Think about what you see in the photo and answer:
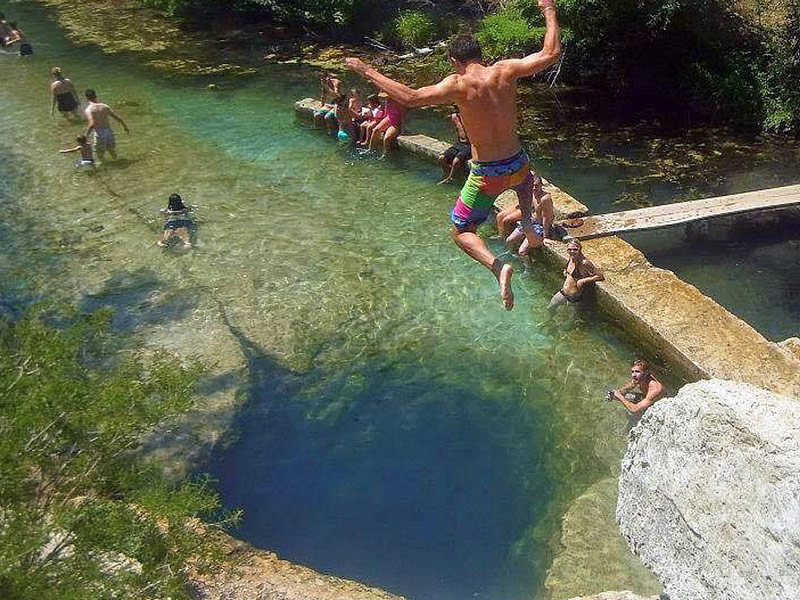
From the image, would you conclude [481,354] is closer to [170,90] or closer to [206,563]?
[206,563]

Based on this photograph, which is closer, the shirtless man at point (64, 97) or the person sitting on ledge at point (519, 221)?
the person sitting on ledge at point (519, 221)

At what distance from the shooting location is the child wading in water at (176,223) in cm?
1140

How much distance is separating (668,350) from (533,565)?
9.66 ft

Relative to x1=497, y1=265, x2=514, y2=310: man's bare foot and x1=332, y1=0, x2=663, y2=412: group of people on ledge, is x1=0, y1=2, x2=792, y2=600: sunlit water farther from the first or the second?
x1=497, y1=265, x2=514, y2=310: man's bare foot

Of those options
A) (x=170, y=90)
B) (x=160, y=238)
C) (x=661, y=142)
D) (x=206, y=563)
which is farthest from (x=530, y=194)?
(x=170, y=90)

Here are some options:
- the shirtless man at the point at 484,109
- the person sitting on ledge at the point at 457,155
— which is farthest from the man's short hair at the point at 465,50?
the person sitting on ledge at the point at 457,155

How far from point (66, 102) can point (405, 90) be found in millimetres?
13099

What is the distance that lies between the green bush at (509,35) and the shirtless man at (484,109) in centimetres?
864

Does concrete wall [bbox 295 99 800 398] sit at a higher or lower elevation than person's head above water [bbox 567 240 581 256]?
lower

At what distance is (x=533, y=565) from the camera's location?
6.70 meters

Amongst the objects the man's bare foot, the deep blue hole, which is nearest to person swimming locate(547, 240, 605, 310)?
the deep blue hole

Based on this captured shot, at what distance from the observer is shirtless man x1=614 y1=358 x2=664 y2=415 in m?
7.61

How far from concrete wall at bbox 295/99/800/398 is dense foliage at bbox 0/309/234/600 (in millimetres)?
4977

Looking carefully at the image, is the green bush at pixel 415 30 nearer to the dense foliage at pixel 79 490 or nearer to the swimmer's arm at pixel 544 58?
the swimmer's arm at pixel 544 58
